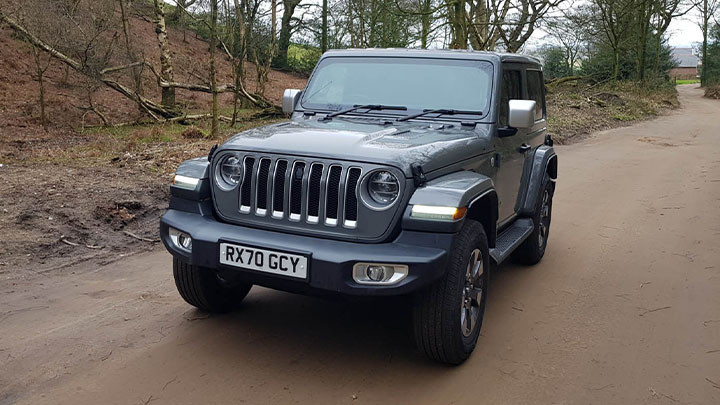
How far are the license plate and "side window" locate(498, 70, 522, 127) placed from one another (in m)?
2.13

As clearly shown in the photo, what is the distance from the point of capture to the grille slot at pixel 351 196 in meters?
3.70

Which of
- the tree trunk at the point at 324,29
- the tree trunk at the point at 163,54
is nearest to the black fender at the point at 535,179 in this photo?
the tree trunk at the point at 163,54

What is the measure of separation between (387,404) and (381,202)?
108cm

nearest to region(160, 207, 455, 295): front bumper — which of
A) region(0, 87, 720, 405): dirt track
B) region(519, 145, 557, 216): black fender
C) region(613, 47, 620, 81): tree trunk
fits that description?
region(0, 87, 720, 405): dirt track

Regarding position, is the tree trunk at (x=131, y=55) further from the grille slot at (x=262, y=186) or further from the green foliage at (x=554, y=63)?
the green foliage at (x=554, y=63)

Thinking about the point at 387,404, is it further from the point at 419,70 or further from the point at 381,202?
the point at 419,70

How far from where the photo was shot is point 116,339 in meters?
4.22

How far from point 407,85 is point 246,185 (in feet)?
5.58

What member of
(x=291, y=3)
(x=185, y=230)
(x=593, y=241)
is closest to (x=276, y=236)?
(x=185, y=230)

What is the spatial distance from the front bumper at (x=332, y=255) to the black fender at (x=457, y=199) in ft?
0.20

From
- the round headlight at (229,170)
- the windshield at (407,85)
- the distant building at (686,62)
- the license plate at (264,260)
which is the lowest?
the license plate at (264,260)

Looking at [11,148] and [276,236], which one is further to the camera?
[11,148]

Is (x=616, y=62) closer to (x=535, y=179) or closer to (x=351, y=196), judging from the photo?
(x=535, y=179)

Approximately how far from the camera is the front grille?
3.70 meters
